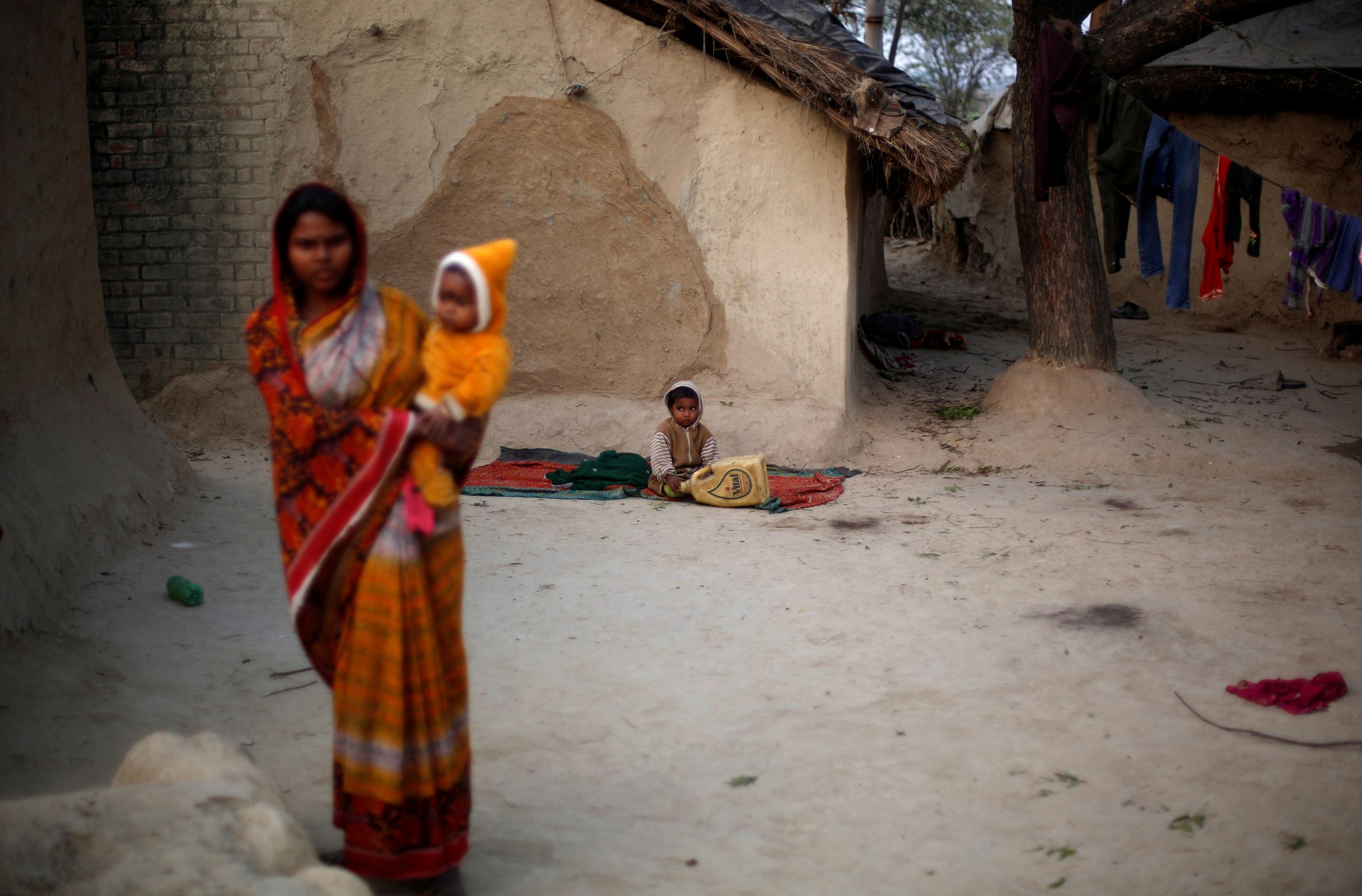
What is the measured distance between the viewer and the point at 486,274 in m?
2.25

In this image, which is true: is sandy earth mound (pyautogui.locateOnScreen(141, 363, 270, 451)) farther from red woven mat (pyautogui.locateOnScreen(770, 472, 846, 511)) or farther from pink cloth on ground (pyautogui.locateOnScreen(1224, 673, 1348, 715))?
pink cloth on ground (pyautogui.locateOnScreen(1224, 673, 1348, 715))

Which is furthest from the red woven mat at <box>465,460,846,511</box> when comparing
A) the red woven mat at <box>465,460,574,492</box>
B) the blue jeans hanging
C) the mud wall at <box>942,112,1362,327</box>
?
the mud wall at <box>942,112,1362,327</box>

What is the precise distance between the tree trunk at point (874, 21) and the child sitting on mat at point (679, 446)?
12072 millimetres

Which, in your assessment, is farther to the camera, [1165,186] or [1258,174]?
[1258,174]

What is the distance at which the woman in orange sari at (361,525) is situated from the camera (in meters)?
2.28

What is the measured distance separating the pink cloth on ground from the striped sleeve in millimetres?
3517

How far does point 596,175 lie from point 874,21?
1125cm

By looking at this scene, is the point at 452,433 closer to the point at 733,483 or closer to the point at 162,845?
the point at 162,845

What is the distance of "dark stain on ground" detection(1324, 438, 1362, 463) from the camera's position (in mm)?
6922

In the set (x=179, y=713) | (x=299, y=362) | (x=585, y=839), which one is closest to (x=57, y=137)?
(x=179, y=713)

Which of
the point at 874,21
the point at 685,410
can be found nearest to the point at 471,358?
the point at 685,410

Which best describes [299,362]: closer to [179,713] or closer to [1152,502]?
[179,713]

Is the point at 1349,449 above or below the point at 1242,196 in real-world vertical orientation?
→ below

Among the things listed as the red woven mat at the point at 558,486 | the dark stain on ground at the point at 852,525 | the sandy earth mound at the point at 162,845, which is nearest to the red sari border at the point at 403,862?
the sandy earth mound at the point at 162,845
